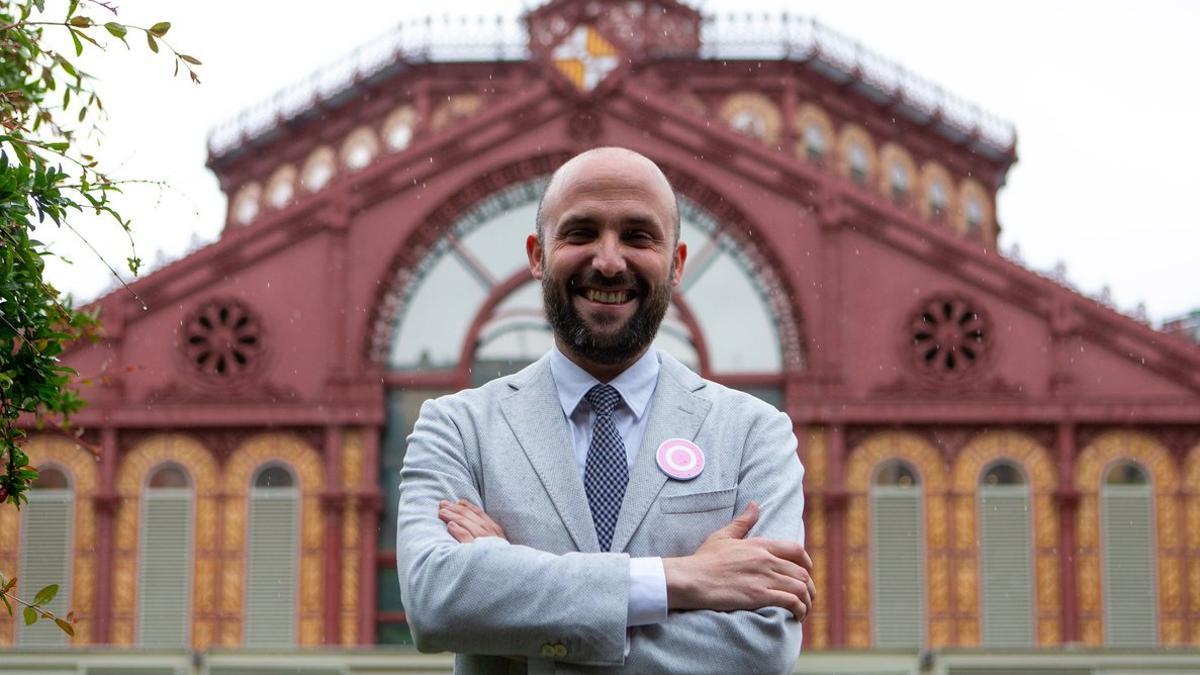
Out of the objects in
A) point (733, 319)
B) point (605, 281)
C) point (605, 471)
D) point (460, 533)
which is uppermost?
point (733, 319)

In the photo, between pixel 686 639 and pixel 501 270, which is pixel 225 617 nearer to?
pixel 501 270

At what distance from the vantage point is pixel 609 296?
11.2 feet

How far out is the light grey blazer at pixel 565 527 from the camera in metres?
3.20

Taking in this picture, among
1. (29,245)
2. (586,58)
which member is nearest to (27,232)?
(29,245)

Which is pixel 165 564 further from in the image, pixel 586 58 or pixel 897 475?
pixel 897 475

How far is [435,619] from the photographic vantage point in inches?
128

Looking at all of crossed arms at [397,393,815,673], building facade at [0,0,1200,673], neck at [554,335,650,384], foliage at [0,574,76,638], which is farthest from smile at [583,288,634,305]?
building facade at [0,0,1200,673]

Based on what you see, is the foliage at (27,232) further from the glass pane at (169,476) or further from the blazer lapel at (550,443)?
the glass pane at (169,476)

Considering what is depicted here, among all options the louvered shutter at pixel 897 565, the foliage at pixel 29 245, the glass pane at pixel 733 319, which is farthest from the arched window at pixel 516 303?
the foliage at pixel 29 245

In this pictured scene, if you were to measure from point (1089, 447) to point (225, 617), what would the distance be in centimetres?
1241

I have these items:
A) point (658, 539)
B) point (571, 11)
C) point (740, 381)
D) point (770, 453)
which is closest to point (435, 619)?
point (658, 539)

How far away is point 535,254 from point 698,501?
680mm

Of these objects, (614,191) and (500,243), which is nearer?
(614,191)

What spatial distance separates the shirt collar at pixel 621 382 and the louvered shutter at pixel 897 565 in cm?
2071
